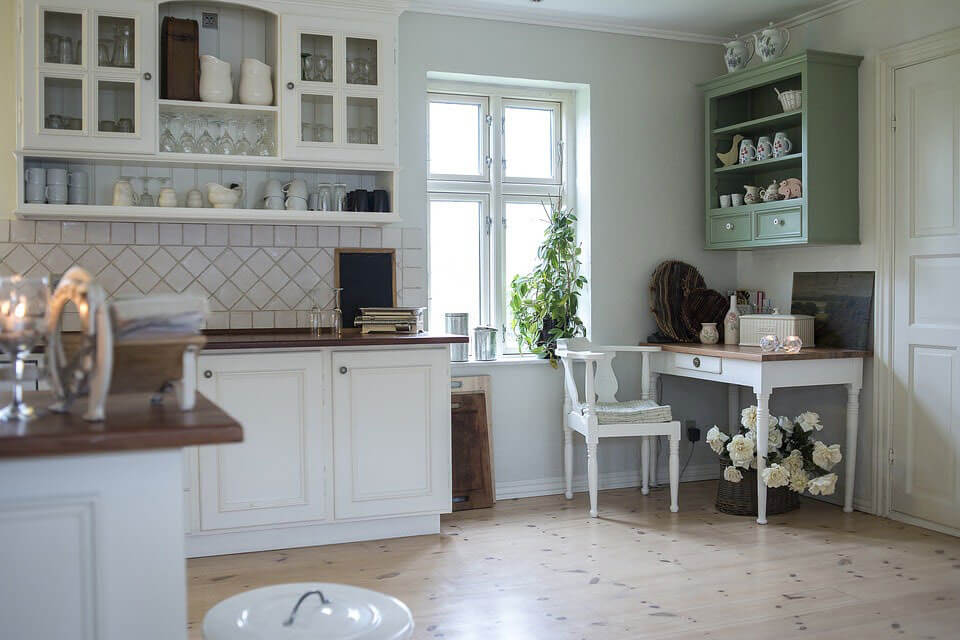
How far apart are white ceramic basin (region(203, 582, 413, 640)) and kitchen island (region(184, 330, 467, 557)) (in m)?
1.92

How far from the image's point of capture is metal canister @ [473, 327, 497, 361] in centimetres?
472

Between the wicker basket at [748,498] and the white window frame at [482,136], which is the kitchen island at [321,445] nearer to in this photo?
the white window frame at [482,136]

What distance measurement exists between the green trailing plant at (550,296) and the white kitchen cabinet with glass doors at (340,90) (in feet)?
3.70

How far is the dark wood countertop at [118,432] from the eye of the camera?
1400mm

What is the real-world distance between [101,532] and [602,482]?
145 inches

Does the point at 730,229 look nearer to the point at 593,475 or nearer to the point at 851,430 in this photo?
the point at 851,430

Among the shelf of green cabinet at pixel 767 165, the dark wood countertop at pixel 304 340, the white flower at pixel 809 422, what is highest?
the shelf of green cabinet at pixel 767 165

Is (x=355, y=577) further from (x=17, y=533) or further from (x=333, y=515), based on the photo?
(x=17, y=533)

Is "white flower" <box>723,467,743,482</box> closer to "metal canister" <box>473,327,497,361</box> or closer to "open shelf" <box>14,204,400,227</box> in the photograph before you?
"metal canister" <box>473,327,497,361</box>

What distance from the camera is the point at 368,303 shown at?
173 inches

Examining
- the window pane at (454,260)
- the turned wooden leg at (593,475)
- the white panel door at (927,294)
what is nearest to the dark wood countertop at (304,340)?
the window pane at (454,260)

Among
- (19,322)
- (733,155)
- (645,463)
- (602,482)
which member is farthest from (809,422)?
(19,322)

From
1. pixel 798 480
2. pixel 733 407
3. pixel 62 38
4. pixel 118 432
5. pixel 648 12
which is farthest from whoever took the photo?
pixel 733 407

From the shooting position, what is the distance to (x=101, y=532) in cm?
153
